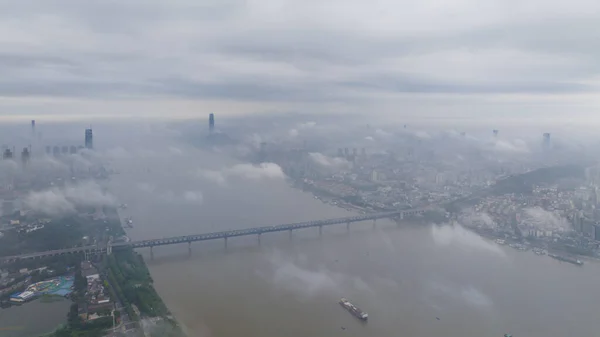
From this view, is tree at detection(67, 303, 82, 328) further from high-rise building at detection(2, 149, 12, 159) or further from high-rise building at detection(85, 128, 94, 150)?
high-rise building at detection(85, 128, 94, 150)

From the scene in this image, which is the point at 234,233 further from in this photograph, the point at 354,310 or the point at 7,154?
the point at 7,154

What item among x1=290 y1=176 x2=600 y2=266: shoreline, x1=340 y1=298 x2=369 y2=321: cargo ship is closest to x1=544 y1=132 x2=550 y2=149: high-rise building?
x1=290 y1=176 x2=600 y2=266: shoreline

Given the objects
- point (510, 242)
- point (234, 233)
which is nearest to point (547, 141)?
point (510, 242)

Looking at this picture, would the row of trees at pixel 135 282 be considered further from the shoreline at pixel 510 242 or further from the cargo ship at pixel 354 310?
the shoreline at pixel 510 242

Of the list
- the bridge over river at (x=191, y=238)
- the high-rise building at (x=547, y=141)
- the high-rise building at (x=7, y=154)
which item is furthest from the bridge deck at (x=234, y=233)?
the high-rise building at (x=547, y=141)

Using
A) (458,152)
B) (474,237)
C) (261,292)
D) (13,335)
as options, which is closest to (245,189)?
(474,237)
